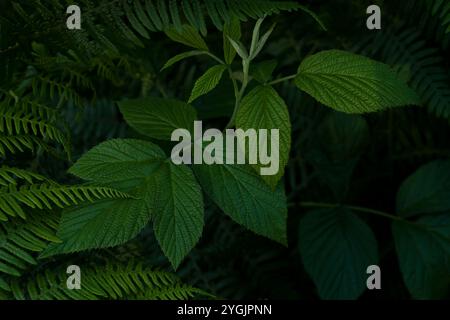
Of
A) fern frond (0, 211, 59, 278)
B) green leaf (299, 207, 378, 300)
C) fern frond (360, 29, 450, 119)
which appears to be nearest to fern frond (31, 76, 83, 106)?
fern frond (0, 211, 59, 278)

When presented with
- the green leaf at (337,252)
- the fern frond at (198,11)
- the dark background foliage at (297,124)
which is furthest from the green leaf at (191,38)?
the green leaf at (337,252)

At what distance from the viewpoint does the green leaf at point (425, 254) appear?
4.29 ft

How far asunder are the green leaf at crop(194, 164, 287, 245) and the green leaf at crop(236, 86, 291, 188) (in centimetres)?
4

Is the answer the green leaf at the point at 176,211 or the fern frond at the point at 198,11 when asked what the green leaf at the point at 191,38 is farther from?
the green leaf at the point at 176,211

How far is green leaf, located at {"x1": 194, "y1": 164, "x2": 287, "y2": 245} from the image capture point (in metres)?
1.04

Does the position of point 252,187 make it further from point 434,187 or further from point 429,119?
point 429,119

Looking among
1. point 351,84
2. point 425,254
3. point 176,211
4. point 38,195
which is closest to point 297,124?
point 425,254

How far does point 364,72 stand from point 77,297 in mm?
580

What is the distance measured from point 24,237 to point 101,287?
0.17 metres

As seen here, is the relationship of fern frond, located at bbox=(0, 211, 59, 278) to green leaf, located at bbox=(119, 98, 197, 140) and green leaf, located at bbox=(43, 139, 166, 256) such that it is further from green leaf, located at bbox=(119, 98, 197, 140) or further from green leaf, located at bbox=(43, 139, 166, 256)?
green leaf, located at bbox=(119, 98, 197, 140)

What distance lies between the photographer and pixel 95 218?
98 centimetres

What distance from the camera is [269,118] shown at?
1.02 metres

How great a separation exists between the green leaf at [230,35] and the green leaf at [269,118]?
85 mm
